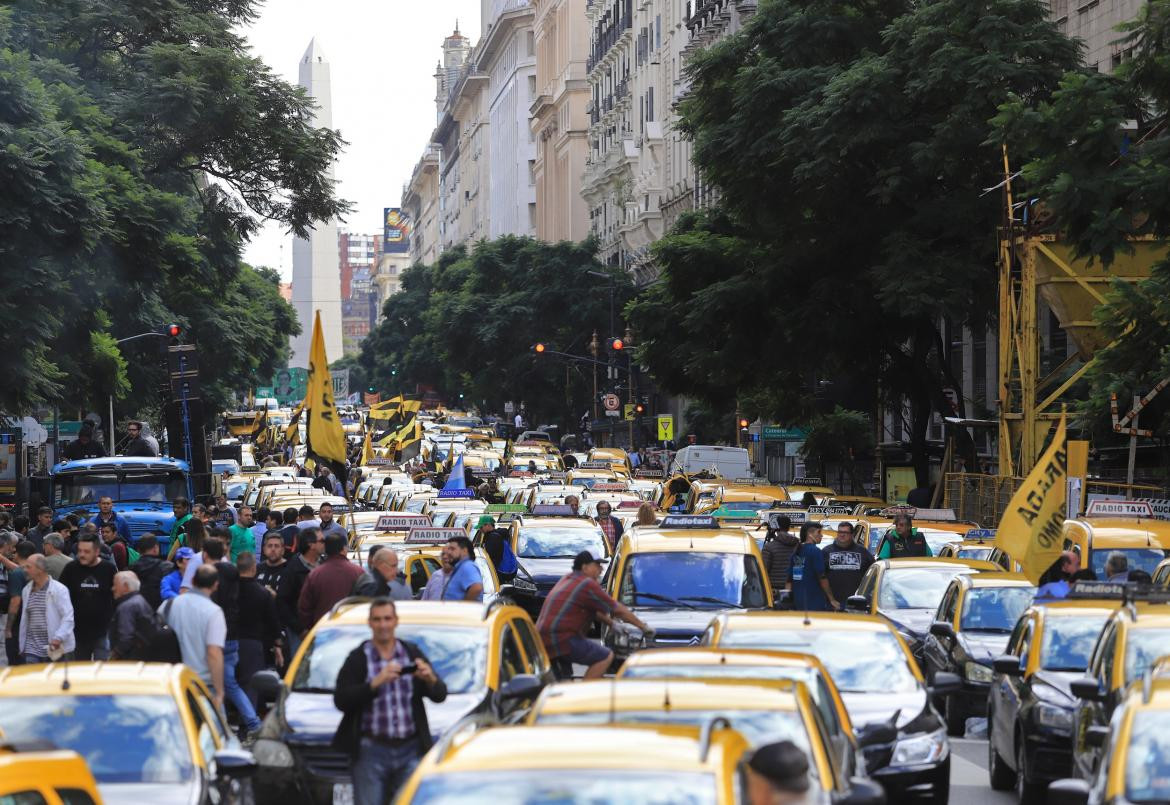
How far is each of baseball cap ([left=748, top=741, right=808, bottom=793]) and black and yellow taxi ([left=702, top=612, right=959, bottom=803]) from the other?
5.29 m

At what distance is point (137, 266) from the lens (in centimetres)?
3925

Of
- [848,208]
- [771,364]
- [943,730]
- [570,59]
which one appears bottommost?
[943,730]

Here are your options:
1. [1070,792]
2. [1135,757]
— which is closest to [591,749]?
[1135,757]

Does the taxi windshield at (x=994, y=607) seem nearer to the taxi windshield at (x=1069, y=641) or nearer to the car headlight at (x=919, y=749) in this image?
the taxi windshield at (x=1069, y=641)

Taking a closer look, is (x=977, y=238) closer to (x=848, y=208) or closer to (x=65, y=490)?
(x=848, y=208)

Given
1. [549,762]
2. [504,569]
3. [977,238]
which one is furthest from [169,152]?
[549,762]

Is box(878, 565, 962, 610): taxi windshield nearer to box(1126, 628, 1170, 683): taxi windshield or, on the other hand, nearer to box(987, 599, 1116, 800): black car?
box(987, 599, 1116, 800): black car

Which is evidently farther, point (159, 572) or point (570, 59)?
point (570, 59)

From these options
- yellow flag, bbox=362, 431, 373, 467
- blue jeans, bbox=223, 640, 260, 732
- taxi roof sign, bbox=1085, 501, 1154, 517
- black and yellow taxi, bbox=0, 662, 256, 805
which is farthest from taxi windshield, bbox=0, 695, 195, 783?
yellow flag, bbox=362, 431, 373, 467

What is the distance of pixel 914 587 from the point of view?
19.6 metres

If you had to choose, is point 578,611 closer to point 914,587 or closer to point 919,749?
point 919,749

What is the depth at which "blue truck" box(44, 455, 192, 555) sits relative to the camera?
32.7 meters

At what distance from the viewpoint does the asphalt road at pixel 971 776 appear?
13516 millimetres

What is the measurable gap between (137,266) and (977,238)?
16132 mm
